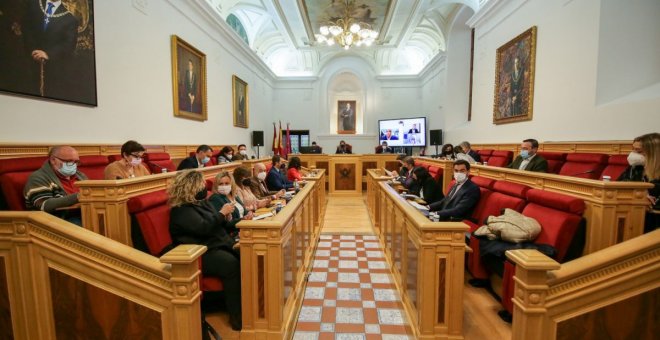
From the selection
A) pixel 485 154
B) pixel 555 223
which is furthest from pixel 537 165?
pixel 485 154

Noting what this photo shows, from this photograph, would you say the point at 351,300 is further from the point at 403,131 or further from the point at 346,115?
the point at 346,115

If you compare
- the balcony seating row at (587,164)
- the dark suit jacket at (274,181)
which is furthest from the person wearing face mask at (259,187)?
the balcony seating row at (587,164)

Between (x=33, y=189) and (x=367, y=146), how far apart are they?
12.7m

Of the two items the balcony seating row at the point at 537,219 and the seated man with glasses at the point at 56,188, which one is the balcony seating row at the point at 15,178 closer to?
the seated man with glasses at the point at 56,188

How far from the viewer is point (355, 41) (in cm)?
944

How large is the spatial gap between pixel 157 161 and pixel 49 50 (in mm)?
2102

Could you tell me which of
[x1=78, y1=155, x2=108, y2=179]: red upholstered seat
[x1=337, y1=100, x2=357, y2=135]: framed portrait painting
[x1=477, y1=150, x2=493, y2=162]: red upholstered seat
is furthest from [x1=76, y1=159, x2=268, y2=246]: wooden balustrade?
[x1=337, y1=100, x2=357, y2=135]: framed portrait painting

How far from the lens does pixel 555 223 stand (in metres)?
2.58

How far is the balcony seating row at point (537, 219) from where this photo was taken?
2.49 m

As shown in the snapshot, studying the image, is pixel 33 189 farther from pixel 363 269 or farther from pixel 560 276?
pixel 560 276

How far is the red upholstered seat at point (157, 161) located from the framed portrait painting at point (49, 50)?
1.13m

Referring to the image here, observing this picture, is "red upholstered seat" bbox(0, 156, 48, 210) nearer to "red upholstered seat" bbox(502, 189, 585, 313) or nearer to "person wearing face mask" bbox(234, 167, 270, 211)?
"person wearing face mask" bbox(234, 167, 270, 211)

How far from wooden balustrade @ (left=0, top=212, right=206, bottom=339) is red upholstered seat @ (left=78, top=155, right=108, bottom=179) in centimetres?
267

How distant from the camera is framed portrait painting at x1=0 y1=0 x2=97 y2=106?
3125 mm
